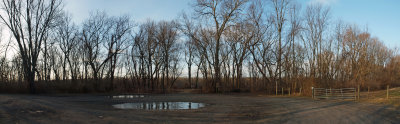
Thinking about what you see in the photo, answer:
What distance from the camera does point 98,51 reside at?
1494 inches

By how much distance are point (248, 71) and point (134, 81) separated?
22.6 meters

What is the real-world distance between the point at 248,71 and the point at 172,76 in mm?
15382

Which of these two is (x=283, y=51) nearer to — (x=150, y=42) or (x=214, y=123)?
(x=150, y=42)

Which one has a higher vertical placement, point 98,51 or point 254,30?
point 254,30

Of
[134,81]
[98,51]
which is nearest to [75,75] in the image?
[98,51]

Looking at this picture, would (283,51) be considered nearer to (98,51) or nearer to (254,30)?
(254,30)

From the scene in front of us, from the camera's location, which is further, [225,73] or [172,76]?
[172,76]

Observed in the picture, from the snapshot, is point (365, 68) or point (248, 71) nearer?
point (365, 68)

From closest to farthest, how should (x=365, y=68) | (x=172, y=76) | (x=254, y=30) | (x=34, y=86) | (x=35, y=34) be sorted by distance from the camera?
(x=34, y=86) < (x=35, y=34) < (x=254, y=30) < (x=365, y=68) < (x=172, y=76)

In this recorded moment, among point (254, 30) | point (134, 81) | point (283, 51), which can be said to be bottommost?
point (134, 81)

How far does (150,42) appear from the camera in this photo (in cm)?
4044

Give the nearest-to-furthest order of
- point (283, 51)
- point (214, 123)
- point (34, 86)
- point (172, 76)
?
1. point (214, 123)
2. point (34, 86)
3. point (283, 51)
4. point (172, 76)

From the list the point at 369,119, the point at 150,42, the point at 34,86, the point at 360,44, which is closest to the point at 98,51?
the point at 150,42

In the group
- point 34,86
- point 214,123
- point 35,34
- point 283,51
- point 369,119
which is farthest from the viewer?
point 283,51
